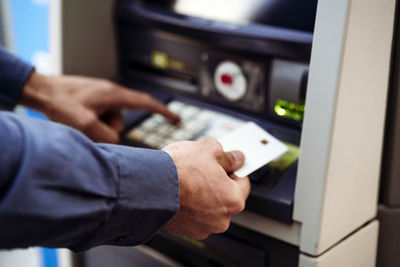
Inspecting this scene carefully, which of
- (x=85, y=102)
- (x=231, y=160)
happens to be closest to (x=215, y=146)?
(x=231, y=160)

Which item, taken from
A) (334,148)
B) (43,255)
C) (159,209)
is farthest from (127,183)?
(43,255)

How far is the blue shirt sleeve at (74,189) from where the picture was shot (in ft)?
2.35

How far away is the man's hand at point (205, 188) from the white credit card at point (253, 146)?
0.07 ft

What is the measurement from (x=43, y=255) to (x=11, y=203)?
1.28 m

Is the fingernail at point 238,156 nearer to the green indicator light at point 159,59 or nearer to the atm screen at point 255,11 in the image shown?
the atm screen at point 255,11

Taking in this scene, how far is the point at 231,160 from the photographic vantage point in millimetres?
968

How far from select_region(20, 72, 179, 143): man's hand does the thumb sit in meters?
0.36

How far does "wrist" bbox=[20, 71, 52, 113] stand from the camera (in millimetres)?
1361

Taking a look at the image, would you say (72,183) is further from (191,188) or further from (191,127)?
(191,127)

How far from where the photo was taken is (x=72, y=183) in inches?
29.8

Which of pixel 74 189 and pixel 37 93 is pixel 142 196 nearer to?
pixel 74 189

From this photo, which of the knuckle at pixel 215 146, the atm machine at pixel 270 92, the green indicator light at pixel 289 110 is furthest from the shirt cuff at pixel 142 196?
the green indicator light at pixel 289 110

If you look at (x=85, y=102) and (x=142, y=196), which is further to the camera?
(x=85, y=102)

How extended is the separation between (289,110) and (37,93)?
0.71 m
